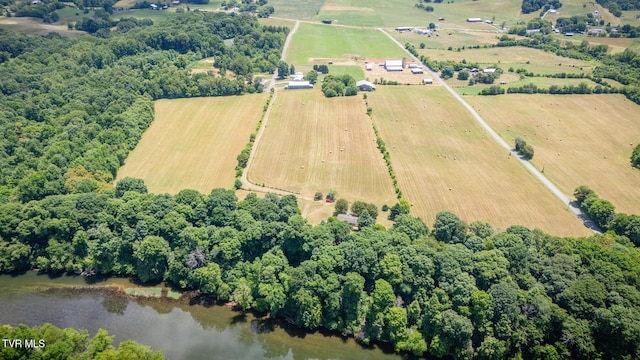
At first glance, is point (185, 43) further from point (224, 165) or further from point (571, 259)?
point (571, 259)

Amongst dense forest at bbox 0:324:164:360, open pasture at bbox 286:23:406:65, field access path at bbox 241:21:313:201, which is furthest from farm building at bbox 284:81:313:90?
dense forest at bbox 0:324:164:360

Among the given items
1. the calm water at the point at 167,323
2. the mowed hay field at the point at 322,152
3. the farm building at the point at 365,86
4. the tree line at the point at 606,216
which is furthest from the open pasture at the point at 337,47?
the calm water at the point at 167,323

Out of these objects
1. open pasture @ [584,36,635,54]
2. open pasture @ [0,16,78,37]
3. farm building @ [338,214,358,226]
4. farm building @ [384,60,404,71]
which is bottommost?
farm building @ [338,214,358,226]

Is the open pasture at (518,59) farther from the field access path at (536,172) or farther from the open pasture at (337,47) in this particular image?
the field access path at (536,172)

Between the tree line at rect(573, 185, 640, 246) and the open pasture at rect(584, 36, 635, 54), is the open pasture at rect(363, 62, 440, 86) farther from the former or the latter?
the open pasture at rect(584, 36, 635, 54)

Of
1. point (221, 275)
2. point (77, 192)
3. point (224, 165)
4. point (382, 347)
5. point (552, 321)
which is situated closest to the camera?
point (552, 321)

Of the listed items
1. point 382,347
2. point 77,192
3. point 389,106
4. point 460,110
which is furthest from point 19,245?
point 460,110
